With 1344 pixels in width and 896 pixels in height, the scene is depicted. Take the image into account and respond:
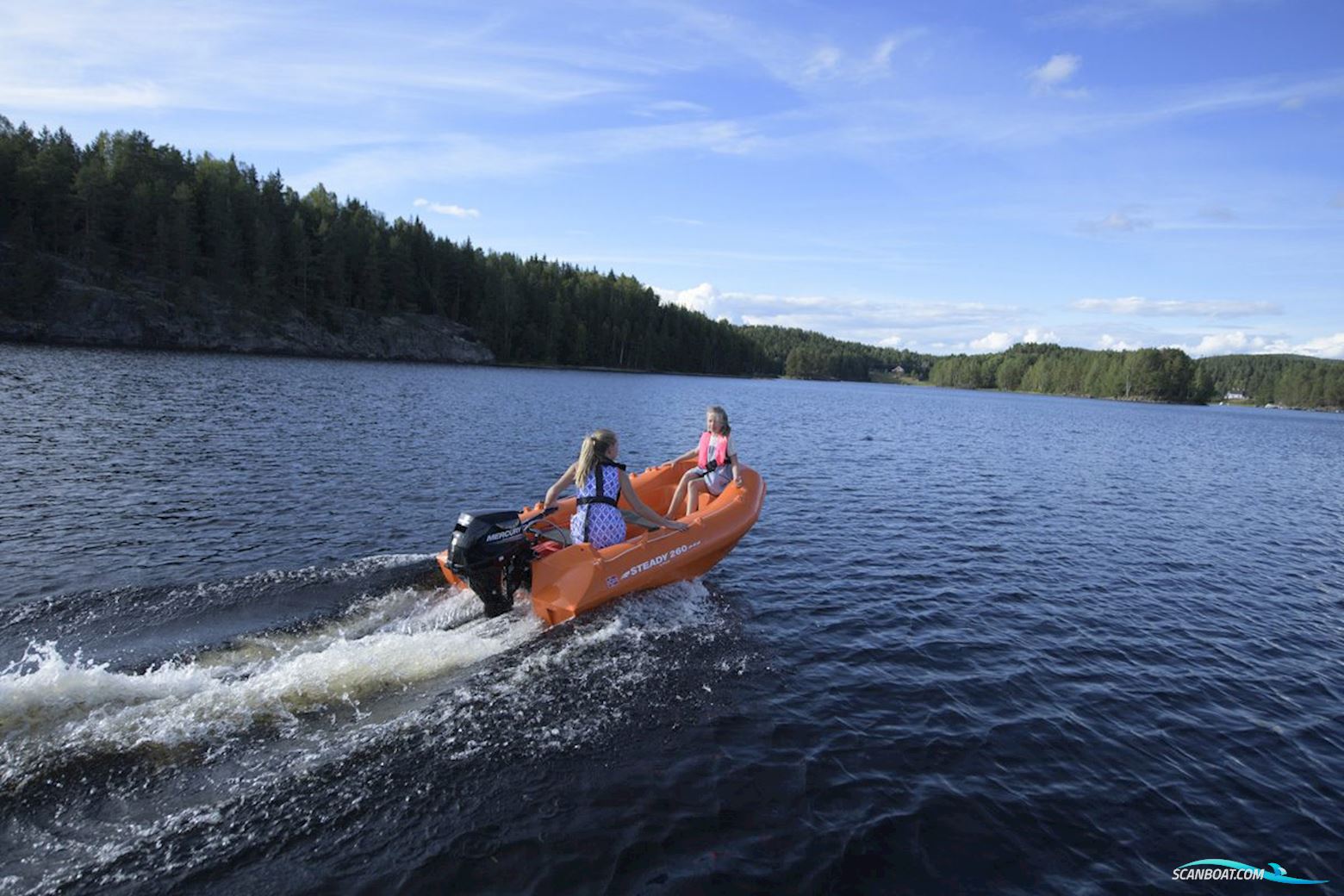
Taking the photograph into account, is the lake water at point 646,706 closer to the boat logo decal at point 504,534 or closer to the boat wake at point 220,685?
the boat wake at point 220,685

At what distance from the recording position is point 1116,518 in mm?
16234

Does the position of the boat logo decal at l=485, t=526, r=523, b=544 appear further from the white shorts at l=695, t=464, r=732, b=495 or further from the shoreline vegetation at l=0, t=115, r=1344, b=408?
the shoreline vegetation at l=0, t=115, r=1344, b=408

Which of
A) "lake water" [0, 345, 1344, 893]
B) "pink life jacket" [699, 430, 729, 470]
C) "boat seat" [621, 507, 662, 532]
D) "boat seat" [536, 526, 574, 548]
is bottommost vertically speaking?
"lake water" [0, 345, 1344, 893]

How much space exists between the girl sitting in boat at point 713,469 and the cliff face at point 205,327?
54.0m

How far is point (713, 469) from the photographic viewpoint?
429 inches

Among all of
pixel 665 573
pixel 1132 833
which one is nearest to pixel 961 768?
pixel 1132 833

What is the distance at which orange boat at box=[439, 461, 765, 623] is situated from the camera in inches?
289

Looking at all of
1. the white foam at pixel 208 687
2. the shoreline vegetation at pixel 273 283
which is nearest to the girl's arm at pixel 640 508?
the white foam at pixel 208 687

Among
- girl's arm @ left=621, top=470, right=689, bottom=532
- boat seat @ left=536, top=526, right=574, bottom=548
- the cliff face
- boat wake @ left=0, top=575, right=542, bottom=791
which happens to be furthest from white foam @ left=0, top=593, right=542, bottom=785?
the cliff face

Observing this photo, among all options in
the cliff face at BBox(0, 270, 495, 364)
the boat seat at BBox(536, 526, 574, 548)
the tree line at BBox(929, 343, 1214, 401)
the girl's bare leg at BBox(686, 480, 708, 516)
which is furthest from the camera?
the tree line at BBox(929, 343, 1214, 401)

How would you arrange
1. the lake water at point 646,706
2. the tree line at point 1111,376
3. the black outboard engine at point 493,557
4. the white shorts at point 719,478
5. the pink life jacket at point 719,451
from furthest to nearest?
the tree line at point 1111,376, the white shorts at point 719,478, the pink life jacket at point 719,451, the black outboard engine at point 493,557, the lake water at point 646,706

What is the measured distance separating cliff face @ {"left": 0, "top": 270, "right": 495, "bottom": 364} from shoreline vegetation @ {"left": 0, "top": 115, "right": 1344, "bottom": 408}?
110mm

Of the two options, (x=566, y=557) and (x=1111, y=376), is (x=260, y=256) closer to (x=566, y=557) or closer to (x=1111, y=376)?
(x=566, y=557)

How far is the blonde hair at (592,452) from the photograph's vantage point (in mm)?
8039
